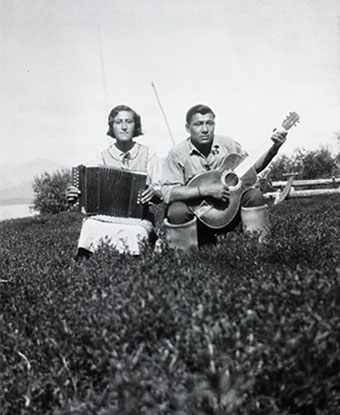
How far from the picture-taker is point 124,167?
6.34 m

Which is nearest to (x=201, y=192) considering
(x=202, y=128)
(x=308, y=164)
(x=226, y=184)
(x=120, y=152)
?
(x=226, y=184)

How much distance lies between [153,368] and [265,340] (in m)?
0.53

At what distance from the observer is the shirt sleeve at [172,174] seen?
5.99 metres

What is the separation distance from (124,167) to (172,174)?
647 millimetres

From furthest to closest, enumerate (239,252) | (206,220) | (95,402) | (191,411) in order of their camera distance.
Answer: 1. (206,220)
2. (239,252)
3. (95,402)
4. (191,411)

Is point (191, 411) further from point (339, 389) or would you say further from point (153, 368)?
point (339, 389)

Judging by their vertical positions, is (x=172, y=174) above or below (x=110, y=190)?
above

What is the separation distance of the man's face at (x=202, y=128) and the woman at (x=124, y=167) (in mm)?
643

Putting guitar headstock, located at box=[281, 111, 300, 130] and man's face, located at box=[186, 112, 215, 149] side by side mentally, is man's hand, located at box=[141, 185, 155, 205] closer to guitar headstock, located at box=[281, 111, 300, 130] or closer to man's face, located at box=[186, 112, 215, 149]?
man's face, located at box=[186, 112, 215, 149]

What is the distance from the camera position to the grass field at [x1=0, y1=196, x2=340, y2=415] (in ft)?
7.16

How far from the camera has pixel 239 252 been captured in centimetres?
470

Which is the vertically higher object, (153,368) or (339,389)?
(153,368)

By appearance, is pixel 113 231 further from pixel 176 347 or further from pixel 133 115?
pixel 176 347

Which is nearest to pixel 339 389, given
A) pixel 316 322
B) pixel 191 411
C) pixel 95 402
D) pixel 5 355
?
pixel 316 322
